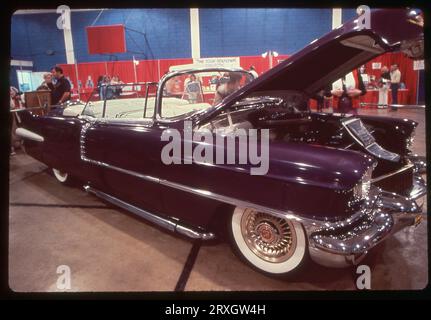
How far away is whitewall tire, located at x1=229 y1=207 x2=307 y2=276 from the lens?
1.87m

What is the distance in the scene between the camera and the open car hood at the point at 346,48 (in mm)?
1807

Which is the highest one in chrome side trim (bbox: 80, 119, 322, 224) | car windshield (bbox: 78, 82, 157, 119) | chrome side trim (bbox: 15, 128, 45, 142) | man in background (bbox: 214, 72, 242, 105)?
man in background (bbox: 214, 72, 242, 105)

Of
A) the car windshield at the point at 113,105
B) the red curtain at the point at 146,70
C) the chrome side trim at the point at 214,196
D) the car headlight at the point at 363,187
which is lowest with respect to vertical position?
the chrome side trim at the point at 214,196

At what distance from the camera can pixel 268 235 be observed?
1.99m

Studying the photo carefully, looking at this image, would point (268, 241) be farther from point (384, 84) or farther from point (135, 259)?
point (384, 84)

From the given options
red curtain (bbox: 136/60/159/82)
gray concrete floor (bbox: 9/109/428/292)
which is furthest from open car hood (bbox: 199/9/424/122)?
red curtain (bbox: 136/60/159/82)

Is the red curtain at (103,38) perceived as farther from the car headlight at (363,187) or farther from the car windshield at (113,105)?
the car headlight at (363,187)

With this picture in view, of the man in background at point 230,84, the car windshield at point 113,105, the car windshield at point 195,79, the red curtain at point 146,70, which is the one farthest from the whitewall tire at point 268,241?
the red curtain at point 146,70

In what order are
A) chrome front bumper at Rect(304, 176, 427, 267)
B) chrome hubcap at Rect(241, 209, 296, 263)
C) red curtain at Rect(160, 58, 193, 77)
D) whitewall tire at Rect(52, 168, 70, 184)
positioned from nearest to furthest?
chrome front bumper at Rect(304, 176, 427, 267)
chrome hubcap at Rect(241, 209, 296, 263)
whitewall tire at Rect(52, 168, 70, 184)
red curtain at Rect(160, 58, 193, 77)

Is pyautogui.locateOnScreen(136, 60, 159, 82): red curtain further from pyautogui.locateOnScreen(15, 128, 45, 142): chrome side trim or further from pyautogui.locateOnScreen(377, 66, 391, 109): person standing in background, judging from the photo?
pyautogui.locateOnScreen(15, 128, 45, 142): chrome side trim

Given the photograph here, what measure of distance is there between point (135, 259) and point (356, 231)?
146 centimetres

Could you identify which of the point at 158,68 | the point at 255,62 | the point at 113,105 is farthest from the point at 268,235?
the point at 158,68

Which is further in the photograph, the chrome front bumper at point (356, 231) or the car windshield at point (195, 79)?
the car windshield at point (195, 79)
